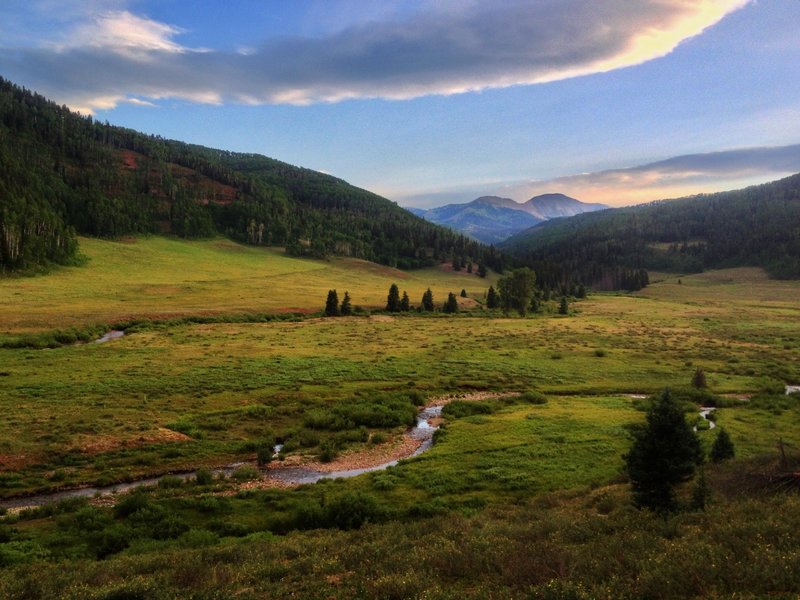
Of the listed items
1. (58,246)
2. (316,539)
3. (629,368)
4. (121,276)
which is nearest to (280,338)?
(629,368)

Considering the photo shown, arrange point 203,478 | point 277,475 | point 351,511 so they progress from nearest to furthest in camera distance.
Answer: point 351,511, point 203,478, point 277,475

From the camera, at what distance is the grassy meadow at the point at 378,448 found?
13164mm

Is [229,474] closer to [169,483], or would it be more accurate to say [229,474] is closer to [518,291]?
[169,483]

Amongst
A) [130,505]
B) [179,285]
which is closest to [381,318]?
[179,285]

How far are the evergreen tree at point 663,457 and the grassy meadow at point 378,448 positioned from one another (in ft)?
3.57

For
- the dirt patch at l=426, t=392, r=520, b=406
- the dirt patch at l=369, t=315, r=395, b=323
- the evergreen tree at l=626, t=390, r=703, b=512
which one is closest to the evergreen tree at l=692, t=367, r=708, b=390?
the dirt patch at l=426, t=392, r=520, b=406

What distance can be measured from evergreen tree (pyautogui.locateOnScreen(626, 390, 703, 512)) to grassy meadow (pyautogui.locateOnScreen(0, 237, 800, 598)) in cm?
109

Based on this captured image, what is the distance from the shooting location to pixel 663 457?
18.3 meters

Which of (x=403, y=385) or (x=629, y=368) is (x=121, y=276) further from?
(x=629, y=368)

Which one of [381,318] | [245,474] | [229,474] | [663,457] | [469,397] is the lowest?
[229,474]

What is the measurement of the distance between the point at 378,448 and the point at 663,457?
1886 centimetres

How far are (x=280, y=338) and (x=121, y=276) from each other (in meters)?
75.8

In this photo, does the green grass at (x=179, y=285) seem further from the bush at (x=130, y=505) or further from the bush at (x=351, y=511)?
the bush at (x=351, y=511)

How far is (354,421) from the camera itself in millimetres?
36531
